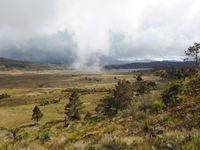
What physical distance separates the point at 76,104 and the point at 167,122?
88.9ft

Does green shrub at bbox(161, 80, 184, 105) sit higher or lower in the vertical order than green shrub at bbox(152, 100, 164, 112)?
higher

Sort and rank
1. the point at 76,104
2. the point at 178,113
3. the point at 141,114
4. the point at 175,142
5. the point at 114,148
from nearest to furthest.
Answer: the point at 175,142, the point at 114,148, the point at 178,113, the point at 141,114, the point at 76,104

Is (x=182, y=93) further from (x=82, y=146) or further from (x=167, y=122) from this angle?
(x=82, y=146)

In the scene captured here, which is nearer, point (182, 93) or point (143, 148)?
point (143, 148)

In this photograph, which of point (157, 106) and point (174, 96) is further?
point (174, 96)

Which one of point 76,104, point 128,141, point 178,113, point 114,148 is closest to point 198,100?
point 178,113

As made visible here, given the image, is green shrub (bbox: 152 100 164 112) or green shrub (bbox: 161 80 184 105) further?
green shrub (bbox: 161 80 184 105)

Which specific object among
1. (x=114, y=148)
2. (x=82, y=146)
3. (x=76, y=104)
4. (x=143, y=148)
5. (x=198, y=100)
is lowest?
(x=76, y=104)

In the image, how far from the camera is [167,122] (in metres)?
5.54

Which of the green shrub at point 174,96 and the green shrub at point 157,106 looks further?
the green shrub at point 174,96

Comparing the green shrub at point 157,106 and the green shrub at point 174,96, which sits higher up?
the green shrub at point 174,96

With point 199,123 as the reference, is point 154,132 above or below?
below

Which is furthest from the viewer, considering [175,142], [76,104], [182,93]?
[76,104]

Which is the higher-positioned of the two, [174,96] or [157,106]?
[174,96]
